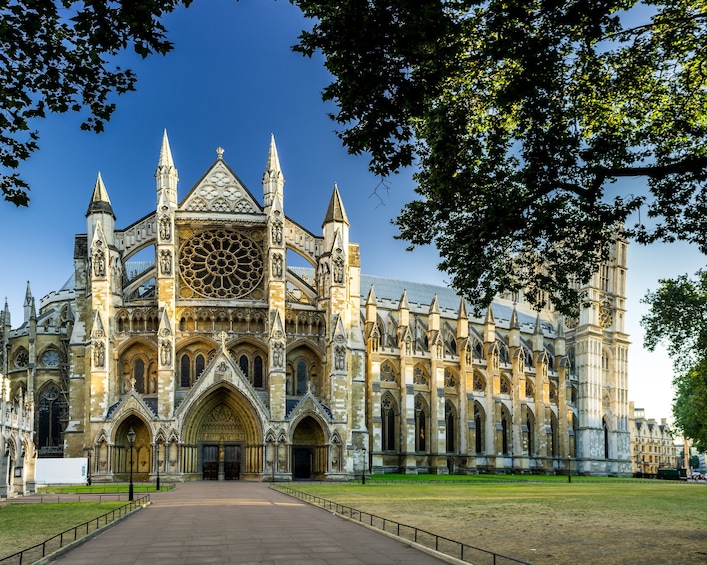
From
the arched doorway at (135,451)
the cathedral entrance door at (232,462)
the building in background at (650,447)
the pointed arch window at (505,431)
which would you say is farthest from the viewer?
the building in background at (650,447)

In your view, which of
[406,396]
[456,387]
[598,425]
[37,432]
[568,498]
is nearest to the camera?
[568,498]

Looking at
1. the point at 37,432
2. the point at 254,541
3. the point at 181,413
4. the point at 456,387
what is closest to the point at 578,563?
the point at 254,541

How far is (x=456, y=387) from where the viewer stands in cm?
7612

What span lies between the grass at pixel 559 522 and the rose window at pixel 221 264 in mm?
21028

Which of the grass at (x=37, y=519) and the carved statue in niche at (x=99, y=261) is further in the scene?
the carved statue in niche at (x=99, y=261)

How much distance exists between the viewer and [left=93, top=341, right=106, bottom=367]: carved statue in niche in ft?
171

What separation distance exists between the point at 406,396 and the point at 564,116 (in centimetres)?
5283

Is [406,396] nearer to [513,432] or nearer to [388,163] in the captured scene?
[513,432]

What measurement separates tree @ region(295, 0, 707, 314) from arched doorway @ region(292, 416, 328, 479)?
35576mm

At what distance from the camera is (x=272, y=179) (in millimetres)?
57875

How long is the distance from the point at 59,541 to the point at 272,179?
4080cm

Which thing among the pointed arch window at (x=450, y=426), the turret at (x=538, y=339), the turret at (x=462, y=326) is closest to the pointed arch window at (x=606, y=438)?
the turret at (x=538, y=339)

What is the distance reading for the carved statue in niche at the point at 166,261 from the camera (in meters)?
54.1

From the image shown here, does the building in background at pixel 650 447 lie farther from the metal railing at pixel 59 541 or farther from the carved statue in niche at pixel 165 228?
the metal railing at pixel 59 541
